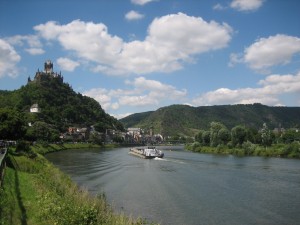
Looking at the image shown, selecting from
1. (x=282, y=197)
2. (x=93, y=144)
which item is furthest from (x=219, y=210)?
(x=93, y=144)

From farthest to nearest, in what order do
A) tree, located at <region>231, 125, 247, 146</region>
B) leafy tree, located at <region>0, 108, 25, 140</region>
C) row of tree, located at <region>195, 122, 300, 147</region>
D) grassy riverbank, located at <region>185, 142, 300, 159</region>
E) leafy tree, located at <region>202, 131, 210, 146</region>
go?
leafy tree, located at <region>202, 131, 210, 146</region>
row of tree, located at <region>195, 122, 300, 147</region>
tree, located at <region>231, 125, 247, 146</region>
grassy riverbank, located at <region>185, 142, 300, 159</region>
leafy tree, located at <region>0, 108, 25, 140</region>

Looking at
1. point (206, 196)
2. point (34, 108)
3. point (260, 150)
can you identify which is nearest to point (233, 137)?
point (260, 150)

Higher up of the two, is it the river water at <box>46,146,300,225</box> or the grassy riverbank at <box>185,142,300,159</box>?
the grassy riverbank at <box>185,142,300,159</box>

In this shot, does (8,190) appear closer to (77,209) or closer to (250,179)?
(77,209)

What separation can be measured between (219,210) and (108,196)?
37.4 ft

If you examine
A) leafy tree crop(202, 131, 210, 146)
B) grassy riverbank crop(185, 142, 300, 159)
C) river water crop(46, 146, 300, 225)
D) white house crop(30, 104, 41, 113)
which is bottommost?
river water crop(46, 146, 300, 225)

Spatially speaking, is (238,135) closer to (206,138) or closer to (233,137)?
(233,137)

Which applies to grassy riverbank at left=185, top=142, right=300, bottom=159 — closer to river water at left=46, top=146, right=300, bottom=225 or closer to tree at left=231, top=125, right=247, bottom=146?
tree at left=231, top=125, right=247, bottom=146

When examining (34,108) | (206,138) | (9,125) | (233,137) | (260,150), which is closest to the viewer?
(9,125)

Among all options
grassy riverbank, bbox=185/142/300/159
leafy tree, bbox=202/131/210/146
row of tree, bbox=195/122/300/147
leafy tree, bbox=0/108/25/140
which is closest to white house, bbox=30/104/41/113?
row of tree, bbox=195/122/300/147

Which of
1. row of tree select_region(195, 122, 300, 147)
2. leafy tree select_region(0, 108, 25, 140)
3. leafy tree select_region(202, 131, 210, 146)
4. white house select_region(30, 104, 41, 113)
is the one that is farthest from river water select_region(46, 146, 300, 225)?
white house select_region(30, 104, 41, 113)

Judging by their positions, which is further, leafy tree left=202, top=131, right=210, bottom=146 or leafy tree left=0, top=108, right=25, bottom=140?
leafy tree left=202, top=131, right=210, bottom=146

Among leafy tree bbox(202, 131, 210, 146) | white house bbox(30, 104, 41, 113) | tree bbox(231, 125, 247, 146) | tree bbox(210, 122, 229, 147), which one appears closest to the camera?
tree bbox(231, 125, 247, 146)

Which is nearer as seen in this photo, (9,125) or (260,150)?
(9,125)
